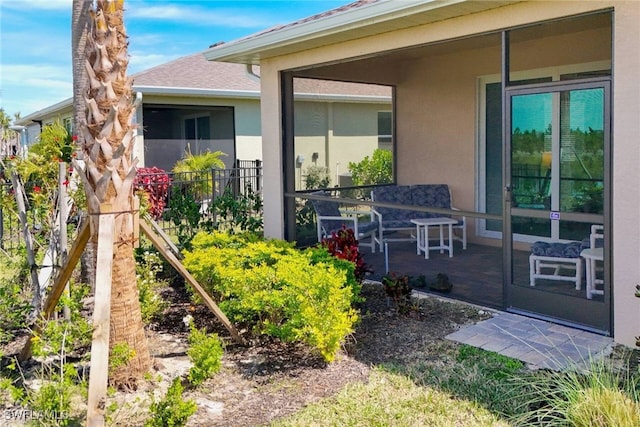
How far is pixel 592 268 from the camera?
4.97 meters

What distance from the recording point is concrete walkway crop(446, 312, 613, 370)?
4398mm

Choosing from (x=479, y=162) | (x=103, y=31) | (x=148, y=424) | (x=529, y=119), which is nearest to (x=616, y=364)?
(x=529, y=119)

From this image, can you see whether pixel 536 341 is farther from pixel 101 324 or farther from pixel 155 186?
pixel 155 186

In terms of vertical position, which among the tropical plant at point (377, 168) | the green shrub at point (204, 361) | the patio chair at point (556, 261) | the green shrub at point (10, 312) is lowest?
the green shrub at point (204, 361)

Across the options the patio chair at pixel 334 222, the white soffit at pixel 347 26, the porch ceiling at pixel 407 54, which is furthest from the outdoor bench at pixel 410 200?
the white soffit at pixel 347 26

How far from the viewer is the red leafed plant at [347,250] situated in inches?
234

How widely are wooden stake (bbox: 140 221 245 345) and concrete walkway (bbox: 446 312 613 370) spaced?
5.94ft

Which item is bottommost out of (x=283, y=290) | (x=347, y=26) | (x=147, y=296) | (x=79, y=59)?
(x=147, y=296)

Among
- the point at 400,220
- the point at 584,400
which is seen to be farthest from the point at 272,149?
the point at 584,400

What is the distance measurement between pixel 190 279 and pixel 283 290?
734mm

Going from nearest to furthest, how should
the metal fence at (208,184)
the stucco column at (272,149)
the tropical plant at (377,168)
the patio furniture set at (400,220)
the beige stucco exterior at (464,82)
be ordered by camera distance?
the beige stucco exterior at (464,82), the stucco column at (272,149), the patio furniture set at (400,220), the tropical plant at (377,168), the metal fence at (208,184)

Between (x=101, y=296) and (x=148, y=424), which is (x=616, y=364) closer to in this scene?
(x=148, y=424)

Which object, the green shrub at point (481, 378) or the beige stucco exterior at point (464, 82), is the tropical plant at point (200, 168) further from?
the green shrub at point (481, 378)

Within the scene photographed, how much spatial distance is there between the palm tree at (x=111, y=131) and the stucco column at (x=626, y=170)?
3510mm
